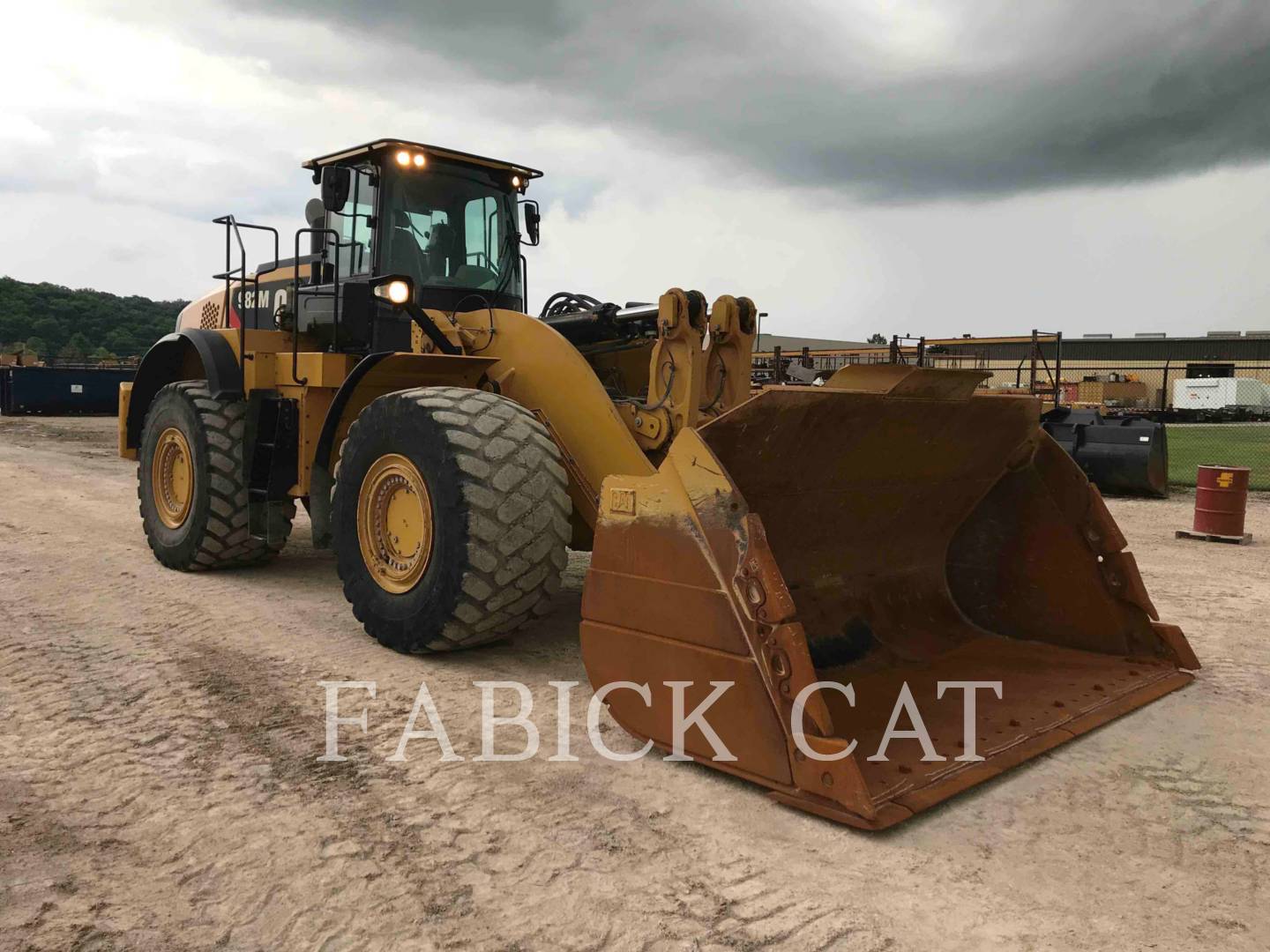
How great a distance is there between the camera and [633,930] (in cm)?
255

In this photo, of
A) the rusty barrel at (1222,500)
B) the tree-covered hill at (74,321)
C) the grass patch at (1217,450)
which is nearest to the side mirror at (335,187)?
the rusty barrel at (1222,500)

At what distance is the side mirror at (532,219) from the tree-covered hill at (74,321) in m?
51.8

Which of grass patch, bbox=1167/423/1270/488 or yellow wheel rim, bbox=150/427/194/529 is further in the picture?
grass patch, bbox=1167/423/1270/488

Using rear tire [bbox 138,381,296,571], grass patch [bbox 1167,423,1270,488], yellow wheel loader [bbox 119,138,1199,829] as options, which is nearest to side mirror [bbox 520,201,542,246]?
yellow wheel loader [bbox 119,138,1199,829]

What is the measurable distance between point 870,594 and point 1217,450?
60.4 ft

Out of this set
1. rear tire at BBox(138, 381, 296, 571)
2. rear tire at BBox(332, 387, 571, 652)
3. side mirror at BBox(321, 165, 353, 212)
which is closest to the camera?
rear tire at BBox(332, 387, 571, 652)

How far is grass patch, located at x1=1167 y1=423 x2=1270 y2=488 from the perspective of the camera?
1534 centimetres

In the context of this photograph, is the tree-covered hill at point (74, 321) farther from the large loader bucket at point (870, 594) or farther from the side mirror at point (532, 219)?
the large loader bucket at point (870, 594)

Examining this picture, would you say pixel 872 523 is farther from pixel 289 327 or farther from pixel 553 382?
pixel 289 327

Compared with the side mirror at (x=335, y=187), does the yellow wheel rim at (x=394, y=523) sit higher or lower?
lower

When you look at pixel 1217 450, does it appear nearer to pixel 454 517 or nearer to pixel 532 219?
pixel 532 219

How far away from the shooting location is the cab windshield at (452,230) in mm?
6219

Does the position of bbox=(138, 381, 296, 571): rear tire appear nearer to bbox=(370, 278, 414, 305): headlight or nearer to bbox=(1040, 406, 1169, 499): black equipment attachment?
bbox=(370, 278, 414, 305): headlight

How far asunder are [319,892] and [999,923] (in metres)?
1.75
